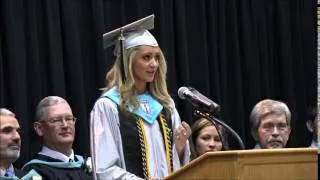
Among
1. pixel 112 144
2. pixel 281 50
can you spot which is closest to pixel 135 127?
pixel 112 144

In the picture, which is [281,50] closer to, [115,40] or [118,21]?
[118,21]

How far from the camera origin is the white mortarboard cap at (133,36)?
423cm

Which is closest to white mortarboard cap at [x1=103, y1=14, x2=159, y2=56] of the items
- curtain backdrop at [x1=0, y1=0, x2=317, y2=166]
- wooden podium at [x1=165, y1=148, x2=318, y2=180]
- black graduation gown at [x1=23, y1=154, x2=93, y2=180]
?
black graduation gown at [x1=23, y1=154, x2=93, y2=180]

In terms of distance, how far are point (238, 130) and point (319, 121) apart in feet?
12.1

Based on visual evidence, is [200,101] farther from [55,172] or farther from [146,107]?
[55,172]

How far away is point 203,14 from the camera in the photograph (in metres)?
6.02

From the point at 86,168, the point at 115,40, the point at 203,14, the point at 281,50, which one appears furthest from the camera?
the point at 281,50

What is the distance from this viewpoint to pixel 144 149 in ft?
13.5

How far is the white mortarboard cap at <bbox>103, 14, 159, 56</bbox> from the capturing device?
4.23 m

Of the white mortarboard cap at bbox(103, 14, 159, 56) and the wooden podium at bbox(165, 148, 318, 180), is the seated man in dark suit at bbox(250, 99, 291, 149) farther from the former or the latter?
the wooden podium at bbox(165, 148, 318, 180)

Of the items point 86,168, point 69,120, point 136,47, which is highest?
point 136,47

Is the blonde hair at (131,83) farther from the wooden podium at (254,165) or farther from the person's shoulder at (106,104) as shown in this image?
the wooden podium at (254,165)

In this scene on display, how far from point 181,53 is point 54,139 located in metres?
1.56

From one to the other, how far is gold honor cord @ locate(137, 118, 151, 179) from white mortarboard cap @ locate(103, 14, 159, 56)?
0.41 m
